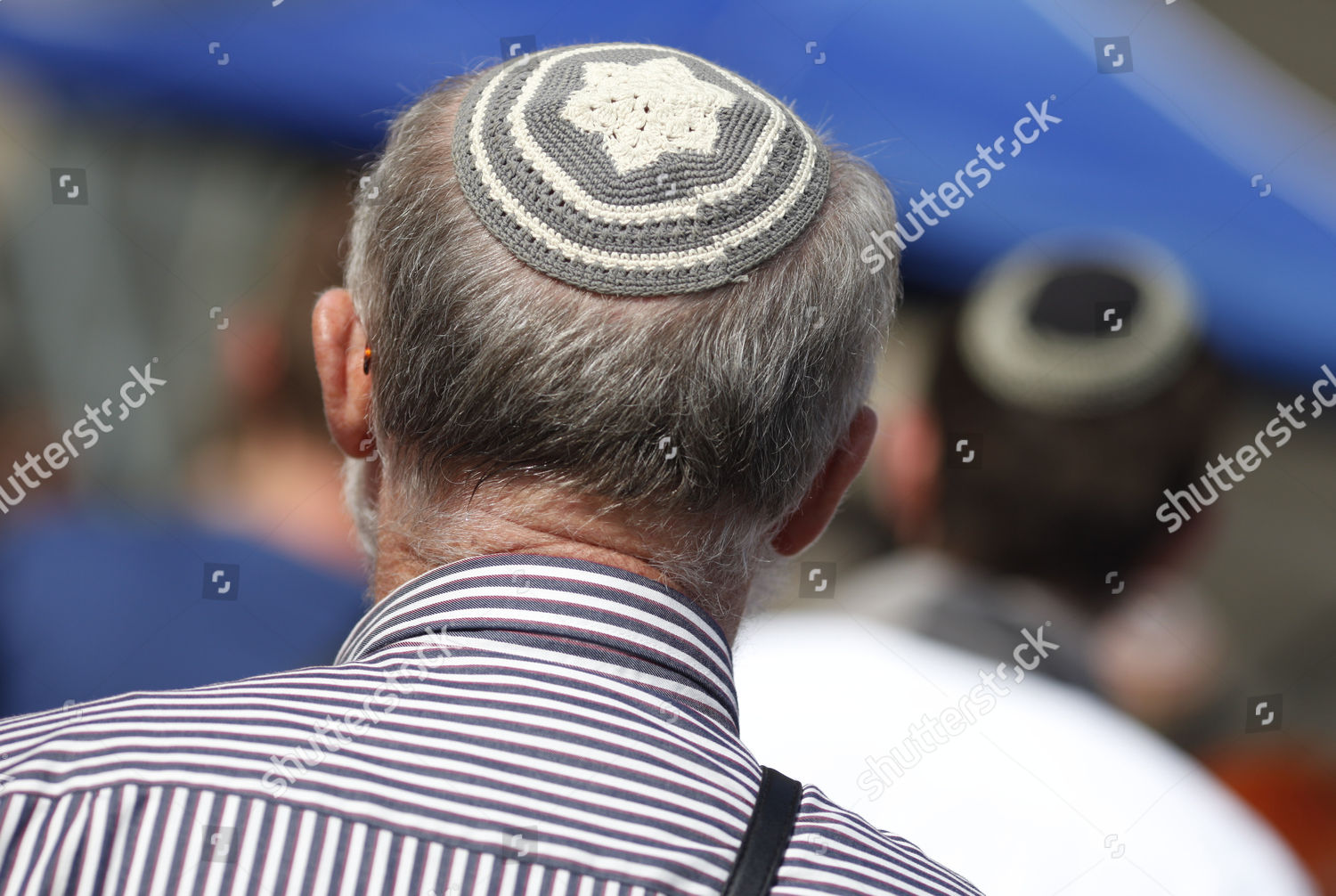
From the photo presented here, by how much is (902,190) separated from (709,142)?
1753mm

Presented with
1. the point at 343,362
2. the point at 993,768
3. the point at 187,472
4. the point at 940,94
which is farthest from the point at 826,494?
the point at 187,472

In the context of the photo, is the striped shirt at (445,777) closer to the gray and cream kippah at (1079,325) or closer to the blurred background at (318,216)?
the gray and cream kippah at (1079,325)

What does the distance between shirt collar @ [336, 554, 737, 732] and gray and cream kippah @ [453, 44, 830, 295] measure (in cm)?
23

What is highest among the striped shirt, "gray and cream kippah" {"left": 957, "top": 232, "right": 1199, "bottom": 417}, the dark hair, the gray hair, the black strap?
the gray hair

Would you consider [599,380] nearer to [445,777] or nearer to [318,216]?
[445,777]

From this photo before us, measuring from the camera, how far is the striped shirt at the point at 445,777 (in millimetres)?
587

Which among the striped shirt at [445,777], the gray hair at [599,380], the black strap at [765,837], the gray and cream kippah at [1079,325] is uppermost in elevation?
the gray hair at [599,380]

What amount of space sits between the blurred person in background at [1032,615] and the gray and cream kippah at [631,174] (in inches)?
23.6

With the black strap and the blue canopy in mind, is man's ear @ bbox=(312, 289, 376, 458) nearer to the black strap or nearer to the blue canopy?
the black strap

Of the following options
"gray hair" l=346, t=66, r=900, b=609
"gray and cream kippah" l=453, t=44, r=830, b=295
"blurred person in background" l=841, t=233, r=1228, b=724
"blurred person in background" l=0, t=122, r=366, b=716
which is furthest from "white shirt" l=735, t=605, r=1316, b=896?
"blurred person in background" l=0, t=122, r=366, b=716

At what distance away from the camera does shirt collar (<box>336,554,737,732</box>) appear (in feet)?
2.35

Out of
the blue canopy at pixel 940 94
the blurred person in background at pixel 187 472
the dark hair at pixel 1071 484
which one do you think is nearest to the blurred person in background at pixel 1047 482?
the dark hair at pixel 1071 484

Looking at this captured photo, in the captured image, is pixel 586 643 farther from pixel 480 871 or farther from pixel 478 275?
pixel 478 275

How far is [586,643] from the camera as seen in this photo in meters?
0.71
